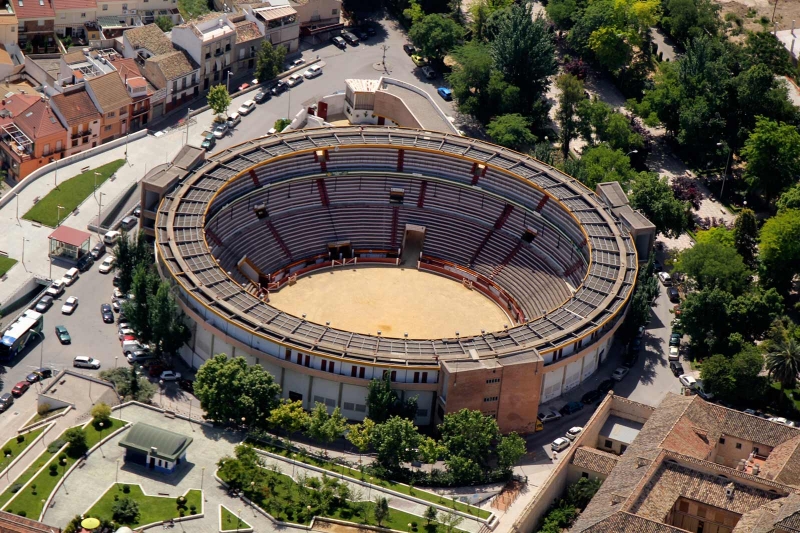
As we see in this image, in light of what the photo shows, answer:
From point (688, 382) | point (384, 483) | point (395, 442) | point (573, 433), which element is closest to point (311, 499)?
point (384, 483)

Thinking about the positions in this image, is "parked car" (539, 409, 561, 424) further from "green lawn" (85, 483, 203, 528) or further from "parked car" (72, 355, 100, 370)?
"parked car" (72, 355, 100, 370)

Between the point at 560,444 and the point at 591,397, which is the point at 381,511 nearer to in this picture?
the point at 560,444

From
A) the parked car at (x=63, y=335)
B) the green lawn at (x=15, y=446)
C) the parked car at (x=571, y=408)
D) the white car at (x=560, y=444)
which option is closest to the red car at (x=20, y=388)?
the parked car at (x=63, y=335)

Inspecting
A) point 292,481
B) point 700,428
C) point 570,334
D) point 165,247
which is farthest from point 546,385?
point 165,247

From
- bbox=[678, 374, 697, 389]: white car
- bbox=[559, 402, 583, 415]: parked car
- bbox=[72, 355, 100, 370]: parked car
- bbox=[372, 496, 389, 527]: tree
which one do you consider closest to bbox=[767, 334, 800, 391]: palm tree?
bbox=[678, 374, 697, 389]: white car

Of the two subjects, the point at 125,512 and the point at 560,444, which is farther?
the point at 560,444
